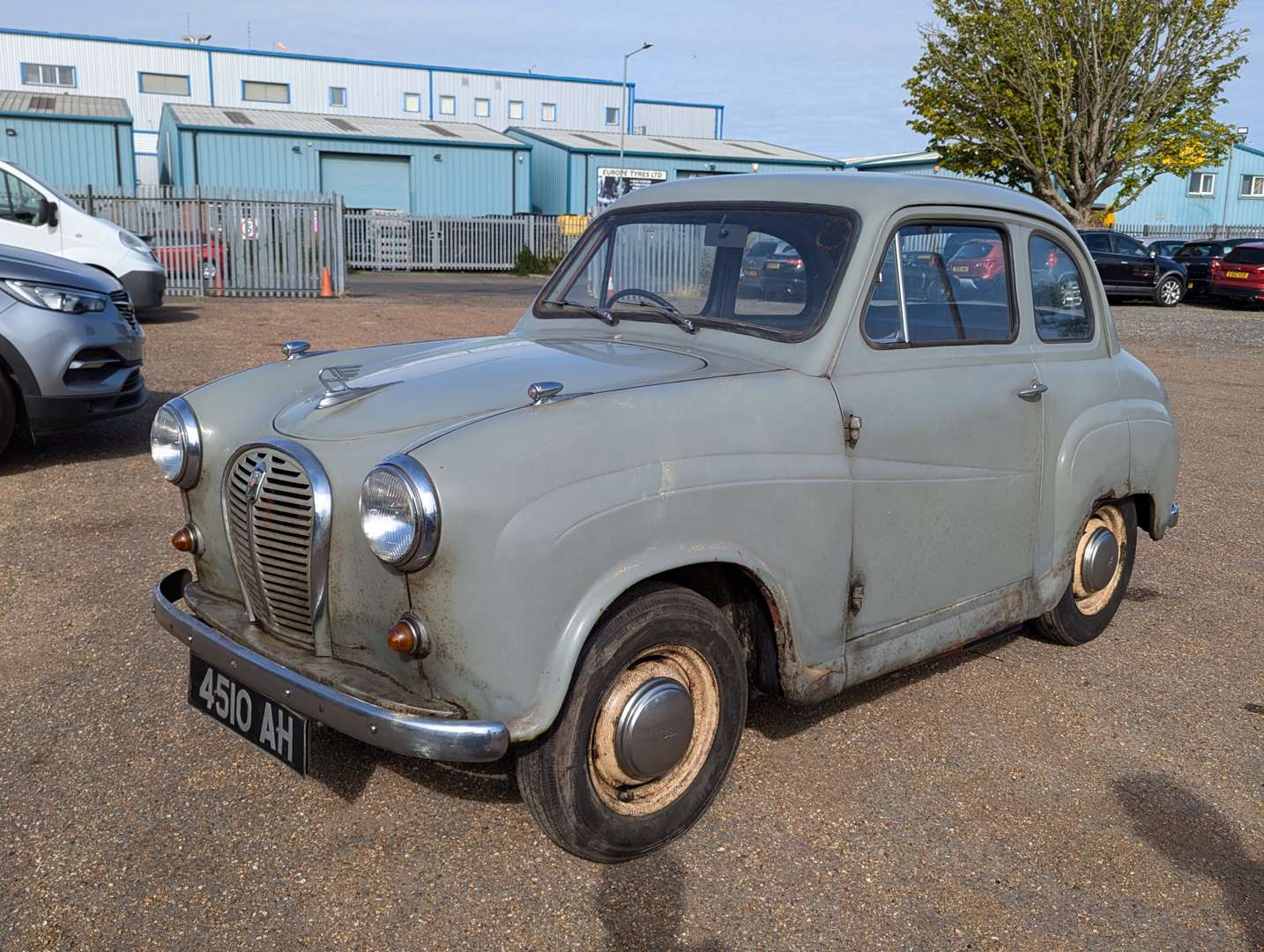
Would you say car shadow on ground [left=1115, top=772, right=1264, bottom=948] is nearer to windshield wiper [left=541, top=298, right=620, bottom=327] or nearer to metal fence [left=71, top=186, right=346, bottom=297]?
windshield wiper [left=541, top=298, right=620, bottom=327]

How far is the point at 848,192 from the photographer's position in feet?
11.9

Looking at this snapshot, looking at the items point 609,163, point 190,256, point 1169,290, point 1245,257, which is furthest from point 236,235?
point 1245,257

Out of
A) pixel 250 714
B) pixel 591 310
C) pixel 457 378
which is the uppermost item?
pixel 591 310

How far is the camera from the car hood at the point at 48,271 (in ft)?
21.7

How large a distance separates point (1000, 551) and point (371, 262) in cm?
2990

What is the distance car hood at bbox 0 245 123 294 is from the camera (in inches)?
261

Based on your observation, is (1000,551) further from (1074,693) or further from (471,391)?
(471,391)

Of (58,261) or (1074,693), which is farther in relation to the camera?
(58,261)

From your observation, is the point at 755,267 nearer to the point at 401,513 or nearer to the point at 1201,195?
the point at 401,513

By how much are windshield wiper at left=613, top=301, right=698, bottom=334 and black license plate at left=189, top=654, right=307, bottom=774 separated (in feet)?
5.63

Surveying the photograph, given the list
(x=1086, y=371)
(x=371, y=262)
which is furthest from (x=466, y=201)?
(x=1086, y=371)

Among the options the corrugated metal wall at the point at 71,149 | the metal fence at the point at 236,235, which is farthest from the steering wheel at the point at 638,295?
the corrugated metal wall at the point at 71,149

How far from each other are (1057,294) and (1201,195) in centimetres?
4877

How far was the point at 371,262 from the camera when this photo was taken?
3181 centimetres
